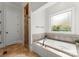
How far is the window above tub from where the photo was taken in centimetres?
154

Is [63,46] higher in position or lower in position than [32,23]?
lower

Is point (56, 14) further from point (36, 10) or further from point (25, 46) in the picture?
point (25, 46)

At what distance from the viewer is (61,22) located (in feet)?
5.29

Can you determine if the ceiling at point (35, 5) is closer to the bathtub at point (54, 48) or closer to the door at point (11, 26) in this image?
the door at point (11, 26)

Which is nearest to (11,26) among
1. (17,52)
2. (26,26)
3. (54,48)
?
(26,26)

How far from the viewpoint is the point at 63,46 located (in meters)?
1.54

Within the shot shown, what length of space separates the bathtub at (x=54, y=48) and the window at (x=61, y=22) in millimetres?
214

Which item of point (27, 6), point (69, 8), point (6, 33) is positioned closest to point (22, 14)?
point (27, 6)

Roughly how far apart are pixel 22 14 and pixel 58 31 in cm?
67

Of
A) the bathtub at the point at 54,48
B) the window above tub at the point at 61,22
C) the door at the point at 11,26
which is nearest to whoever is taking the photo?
the bathtub at the point at 54,48

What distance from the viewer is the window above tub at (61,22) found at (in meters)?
1.54

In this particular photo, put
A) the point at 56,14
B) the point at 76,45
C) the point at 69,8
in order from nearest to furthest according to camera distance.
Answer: the point at 76,45, the point at 69,8, the point at 56,14

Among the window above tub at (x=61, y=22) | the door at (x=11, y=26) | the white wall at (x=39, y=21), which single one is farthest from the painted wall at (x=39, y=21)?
the door at (x=11, y=26)

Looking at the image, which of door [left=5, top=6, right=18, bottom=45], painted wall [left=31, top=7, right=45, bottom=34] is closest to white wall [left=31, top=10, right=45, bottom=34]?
painted wall [left=31, top=7, right=45, bottom=34]
